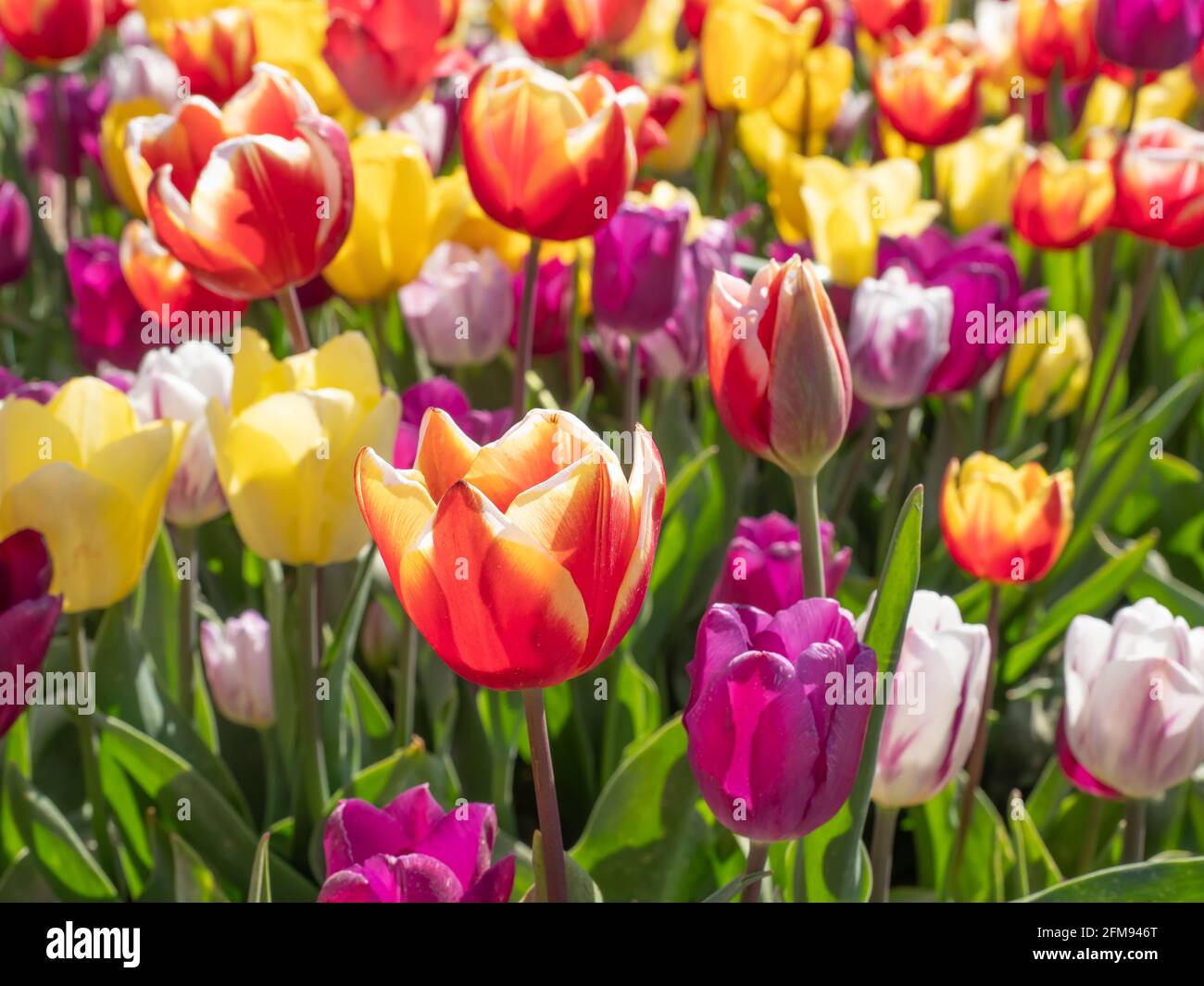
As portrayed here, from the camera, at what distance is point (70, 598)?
2.89 feet

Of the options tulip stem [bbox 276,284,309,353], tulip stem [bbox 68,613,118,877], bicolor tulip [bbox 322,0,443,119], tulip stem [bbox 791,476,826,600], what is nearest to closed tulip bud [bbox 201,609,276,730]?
tulip stem [bbox 68,613,118,877]

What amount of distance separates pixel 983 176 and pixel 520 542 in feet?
4.63

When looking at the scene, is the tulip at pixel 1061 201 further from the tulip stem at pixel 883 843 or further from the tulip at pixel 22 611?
the tulip at pixel 22 611

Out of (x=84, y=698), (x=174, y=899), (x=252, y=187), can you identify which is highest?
(x=252, y=187)

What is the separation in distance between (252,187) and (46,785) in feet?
2.07

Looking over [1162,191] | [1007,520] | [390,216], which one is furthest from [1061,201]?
[390,216]

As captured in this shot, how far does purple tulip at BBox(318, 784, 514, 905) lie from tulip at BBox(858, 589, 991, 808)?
10.7 inches

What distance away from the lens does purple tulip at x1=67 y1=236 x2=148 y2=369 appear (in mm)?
1431

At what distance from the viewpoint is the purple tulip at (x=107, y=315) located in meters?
1.43

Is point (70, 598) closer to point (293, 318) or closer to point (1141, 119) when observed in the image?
point (293, 318)

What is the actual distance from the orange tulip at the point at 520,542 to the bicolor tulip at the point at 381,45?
942 millimetres
